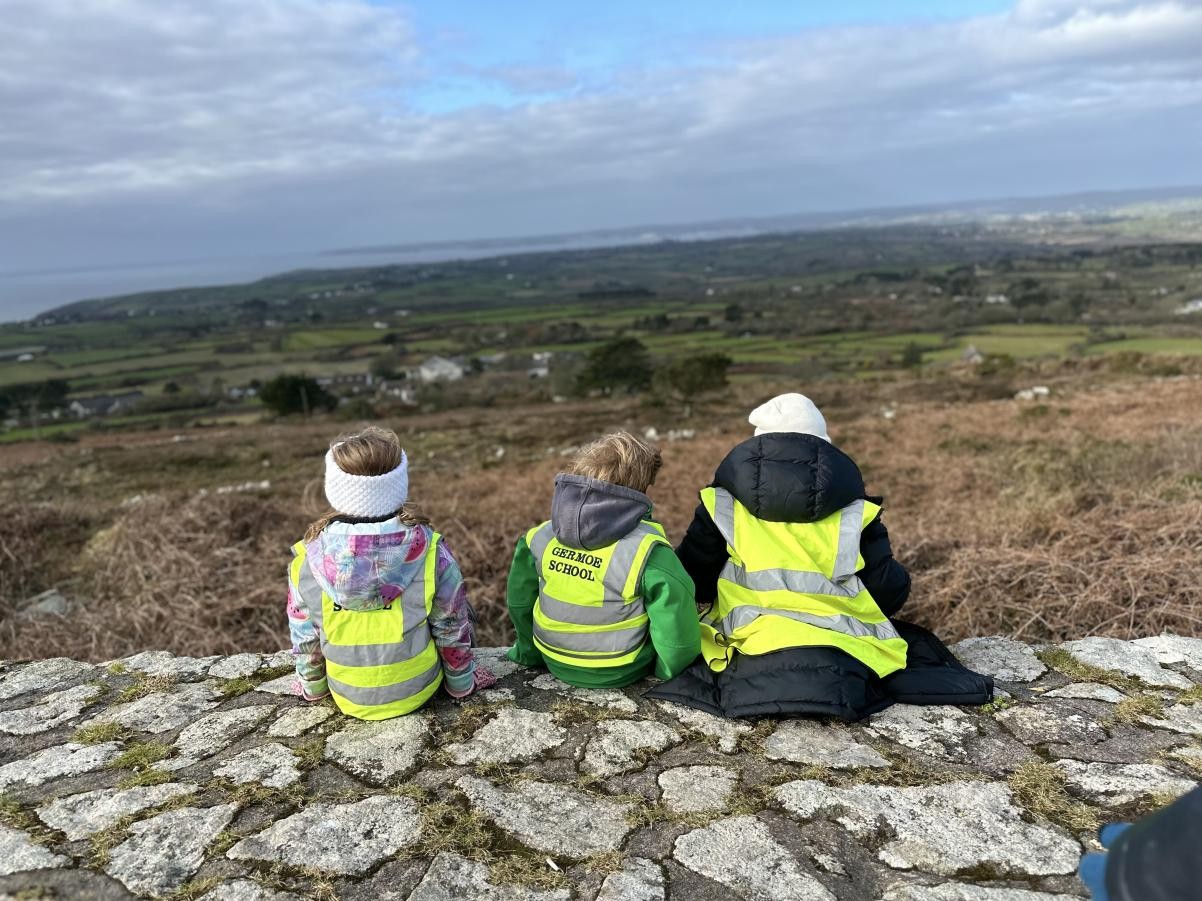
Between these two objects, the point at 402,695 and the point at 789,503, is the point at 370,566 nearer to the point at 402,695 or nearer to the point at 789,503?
the point at 402,695

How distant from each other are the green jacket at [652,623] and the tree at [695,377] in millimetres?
25617

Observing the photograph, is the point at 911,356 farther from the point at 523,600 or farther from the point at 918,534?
the point at 523,600

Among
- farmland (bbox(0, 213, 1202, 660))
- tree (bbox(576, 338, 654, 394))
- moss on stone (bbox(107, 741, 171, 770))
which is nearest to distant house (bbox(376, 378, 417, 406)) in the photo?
farmland (bbox(0, 213, 1202, 660))

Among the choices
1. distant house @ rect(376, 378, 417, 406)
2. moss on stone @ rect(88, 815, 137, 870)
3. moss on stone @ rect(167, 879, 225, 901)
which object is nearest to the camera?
moss on stone @ rect(167, 879, 225, 901)

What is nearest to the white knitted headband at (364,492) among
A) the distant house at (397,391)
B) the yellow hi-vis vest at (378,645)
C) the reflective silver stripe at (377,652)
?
the yellow hi-vis vest at (378,645)

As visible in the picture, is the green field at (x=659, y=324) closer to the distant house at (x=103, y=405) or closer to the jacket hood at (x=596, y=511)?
the distant house at (x=103, y=405)

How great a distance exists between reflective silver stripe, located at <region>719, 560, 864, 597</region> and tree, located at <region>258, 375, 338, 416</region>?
3726 cm

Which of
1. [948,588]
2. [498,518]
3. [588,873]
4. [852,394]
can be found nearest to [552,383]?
[852,394]

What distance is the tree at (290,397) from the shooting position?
1471 inches

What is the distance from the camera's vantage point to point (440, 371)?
Answer: 1948 inches

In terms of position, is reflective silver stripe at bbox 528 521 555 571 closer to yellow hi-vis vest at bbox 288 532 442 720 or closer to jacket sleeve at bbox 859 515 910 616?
yellow hi-vis vest at bbox 288 532 442 720

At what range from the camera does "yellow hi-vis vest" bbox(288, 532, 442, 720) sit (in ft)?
10.2

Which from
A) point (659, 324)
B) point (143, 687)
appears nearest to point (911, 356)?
point (659, 324)

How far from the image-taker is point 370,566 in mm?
3020
